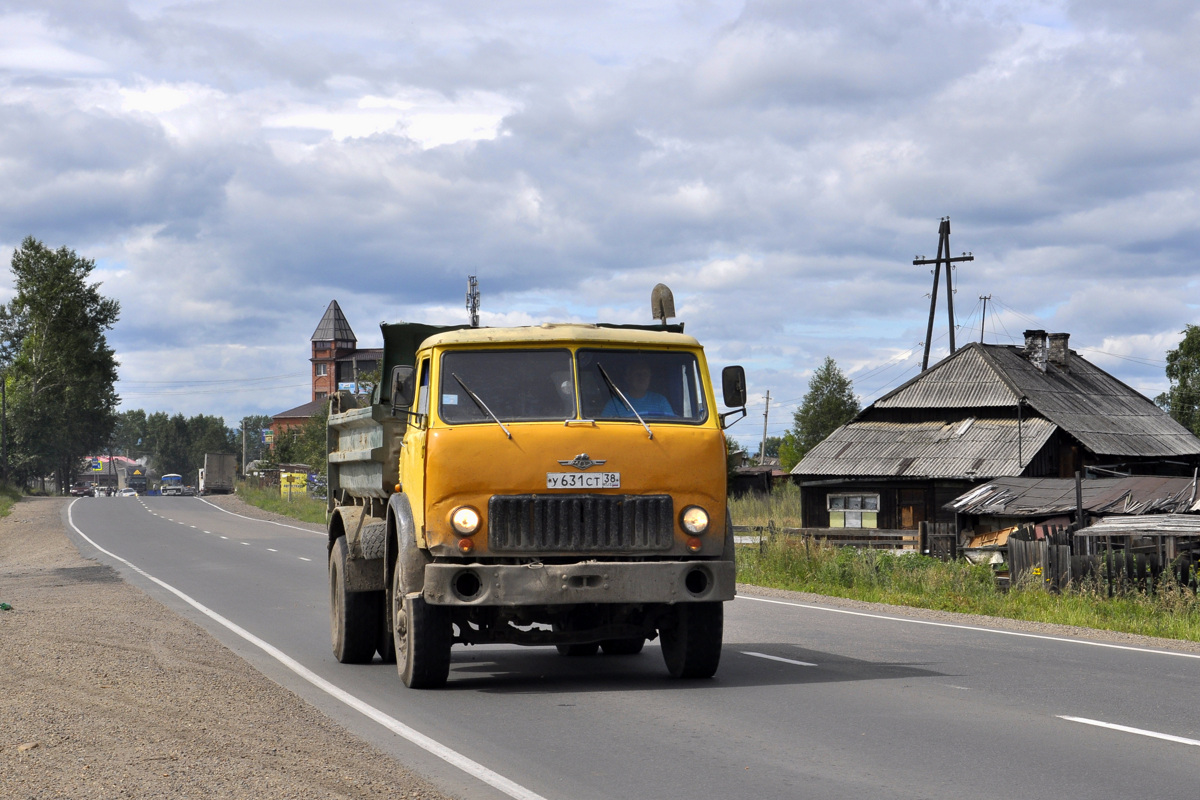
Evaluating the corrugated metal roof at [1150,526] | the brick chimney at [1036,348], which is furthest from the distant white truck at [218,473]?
the corrugated metal roof at [1150,526]

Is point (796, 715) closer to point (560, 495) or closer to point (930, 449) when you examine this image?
point (560, 495)

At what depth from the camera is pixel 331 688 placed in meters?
9.82

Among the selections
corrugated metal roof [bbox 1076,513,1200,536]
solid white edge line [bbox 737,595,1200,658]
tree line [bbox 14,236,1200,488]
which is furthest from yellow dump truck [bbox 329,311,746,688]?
tree line [bbox 14,236,1200,488]

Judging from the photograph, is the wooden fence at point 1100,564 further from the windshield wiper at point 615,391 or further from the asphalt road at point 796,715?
the windshield wiper at point 615,391

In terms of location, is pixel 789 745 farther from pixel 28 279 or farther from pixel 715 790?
pixel 28 279

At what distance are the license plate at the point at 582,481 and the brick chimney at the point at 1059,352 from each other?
160 ft

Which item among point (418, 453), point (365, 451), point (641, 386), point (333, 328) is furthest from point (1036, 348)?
point (333, 328)

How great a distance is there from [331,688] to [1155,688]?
20.3 feet

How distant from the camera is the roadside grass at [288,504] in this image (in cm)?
5636

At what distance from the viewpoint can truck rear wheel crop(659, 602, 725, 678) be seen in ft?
31.8

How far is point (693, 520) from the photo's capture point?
30.4 feet

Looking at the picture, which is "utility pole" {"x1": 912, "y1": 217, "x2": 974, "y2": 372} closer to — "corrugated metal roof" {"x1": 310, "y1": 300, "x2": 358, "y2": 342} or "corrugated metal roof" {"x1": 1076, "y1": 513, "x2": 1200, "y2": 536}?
"corrugated metal roof" {"x1": 1076, "y1": 513, "x2": 1200, "y2": 536}

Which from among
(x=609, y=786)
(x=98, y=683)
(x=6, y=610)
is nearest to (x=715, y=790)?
(x=609, y=786)

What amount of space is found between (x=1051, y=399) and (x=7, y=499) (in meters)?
53.1
